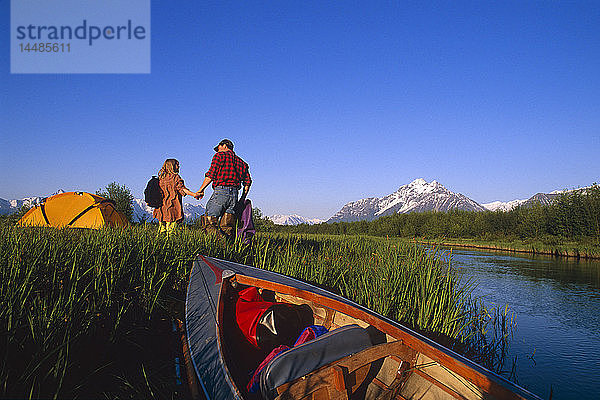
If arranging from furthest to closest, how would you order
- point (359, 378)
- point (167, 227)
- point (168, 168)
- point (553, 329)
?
point (168, 168), point (167, 227), point (553, 329), point (359, 378)

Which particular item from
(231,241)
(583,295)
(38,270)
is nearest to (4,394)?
(38,270)

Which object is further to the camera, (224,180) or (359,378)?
(224,180)

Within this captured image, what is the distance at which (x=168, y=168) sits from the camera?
8.88 meters

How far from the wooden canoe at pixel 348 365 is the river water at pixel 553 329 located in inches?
22.7

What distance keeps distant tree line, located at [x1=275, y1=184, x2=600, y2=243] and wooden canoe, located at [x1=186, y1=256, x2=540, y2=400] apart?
21287 mm

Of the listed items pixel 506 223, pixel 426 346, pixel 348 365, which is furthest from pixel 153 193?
pixel 506 223

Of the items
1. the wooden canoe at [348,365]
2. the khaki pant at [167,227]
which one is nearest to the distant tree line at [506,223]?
the khaki pant at [167,227]

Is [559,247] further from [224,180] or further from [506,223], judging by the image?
[224,180]

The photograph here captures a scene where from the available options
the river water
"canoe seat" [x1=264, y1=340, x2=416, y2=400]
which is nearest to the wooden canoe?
"canoe seat" [x1=264, y1=340, x2=416, y2=400]

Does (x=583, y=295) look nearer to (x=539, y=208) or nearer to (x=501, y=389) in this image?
(x=501, y=389)

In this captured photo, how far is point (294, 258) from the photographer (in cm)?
627

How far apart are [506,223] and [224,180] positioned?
4263cm

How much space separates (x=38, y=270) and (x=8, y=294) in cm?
96

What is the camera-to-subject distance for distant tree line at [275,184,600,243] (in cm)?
3142
